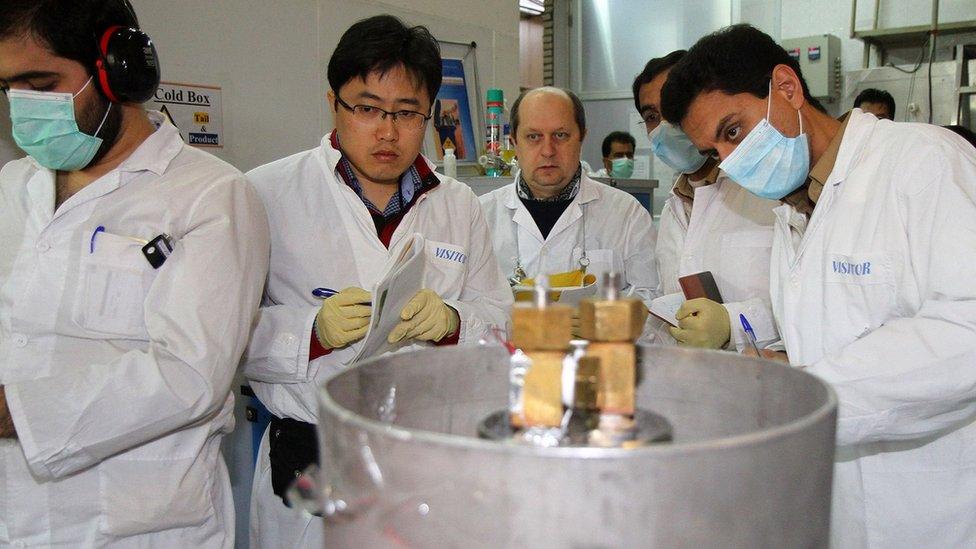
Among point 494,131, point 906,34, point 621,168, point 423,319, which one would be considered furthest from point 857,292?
point 906,34

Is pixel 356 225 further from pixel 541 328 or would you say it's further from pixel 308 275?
pixel 541 328

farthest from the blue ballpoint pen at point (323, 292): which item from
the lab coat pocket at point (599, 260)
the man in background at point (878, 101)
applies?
the man in background at point (878, 101)

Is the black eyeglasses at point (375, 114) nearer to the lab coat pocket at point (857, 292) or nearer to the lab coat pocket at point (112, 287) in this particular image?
the lab coat pocket at point (112, 287)

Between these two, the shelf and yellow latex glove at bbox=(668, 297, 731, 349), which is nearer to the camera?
yellow latex glove at bbox=(668, 297, 731, 349)

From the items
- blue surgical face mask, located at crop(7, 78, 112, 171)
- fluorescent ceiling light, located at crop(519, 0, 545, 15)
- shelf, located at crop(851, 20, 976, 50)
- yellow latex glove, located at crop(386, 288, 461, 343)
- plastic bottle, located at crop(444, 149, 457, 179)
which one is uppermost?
fluorescent ceiling light, located at crop(519, 0, 545, 15)

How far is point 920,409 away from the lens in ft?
3.73

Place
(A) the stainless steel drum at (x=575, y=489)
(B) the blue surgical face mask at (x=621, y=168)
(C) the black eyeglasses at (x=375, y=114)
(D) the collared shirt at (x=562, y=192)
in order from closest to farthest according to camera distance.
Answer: (A) the stainless steel drum at (x=575, y=489)
(C) the black eyeglasses at (x=375, y=114)
(D) the collared shirt at (x=562, y=192)
(B) the blue surgical face mask at (x=621, y=168)

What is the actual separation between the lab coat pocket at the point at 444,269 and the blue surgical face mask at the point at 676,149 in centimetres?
70

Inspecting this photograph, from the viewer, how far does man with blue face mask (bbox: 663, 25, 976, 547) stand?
3.70 feet

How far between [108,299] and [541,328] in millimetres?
923

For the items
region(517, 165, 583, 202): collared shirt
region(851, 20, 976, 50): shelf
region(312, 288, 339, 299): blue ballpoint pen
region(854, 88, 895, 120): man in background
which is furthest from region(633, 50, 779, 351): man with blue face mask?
region(851, 20, 976, 50): shelf

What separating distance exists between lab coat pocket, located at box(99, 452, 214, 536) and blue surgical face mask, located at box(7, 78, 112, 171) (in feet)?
1.71

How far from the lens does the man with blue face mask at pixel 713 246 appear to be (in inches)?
68.0

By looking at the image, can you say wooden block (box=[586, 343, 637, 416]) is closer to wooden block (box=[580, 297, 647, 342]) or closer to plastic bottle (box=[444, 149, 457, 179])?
wooden block (box=[580, 297, 647, 342])
